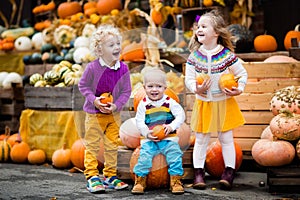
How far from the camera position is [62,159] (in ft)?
20.2

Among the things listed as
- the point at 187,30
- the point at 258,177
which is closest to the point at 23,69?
the point at 187,30

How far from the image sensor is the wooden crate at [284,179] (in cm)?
477

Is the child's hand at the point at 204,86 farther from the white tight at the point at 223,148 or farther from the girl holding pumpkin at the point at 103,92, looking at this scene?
the girl holding pumpkin at the point at 103,92

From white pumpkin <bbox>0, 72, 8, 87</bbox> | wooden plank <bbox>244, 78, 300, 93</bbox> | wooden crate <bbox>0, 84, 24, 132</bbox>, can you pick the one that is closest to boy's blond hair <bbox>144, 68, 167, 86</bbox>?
wooden plank <bbox>244, 78, 300, 93</bbox>

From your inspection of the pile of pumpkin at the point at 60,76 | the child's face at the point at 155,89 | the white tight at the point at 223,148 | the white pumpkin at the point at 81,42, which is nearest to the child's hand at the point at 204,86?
the child's face at the point at 155,89

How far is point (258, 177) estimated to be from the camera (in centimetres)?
552

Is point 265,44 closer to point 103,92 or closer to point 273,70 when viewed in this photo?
point 273,70

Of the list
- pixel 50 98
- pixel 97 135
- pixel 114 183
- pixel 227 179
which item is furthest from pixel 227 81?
pixel 50 98

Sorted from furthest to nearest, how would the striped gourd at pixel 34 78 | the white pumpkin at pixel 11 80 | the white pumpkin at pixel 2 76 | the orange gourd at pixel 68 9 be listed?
the orange gourd at pixel 68 9 < the white pumpkin at pixel 2 76 < the white pumpkin at pixel 11 80 < the striped gourd at pixel 34 78

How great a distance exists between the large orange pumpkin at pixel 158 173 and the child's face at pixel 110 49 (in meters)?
0.80

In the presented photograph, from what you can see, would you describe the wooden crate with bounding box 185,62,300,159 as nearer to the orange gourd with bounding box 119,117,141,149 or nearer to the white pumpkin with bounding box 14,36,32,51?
the orange gourd with bounding box 119,117,141,149

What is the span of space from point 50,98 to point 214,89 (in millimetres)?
2427

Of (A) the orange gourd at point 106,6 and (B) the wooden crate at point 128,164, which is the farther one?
(A) the orange gourd at point 106,6

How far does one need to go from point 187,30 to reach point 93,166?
2940mm
